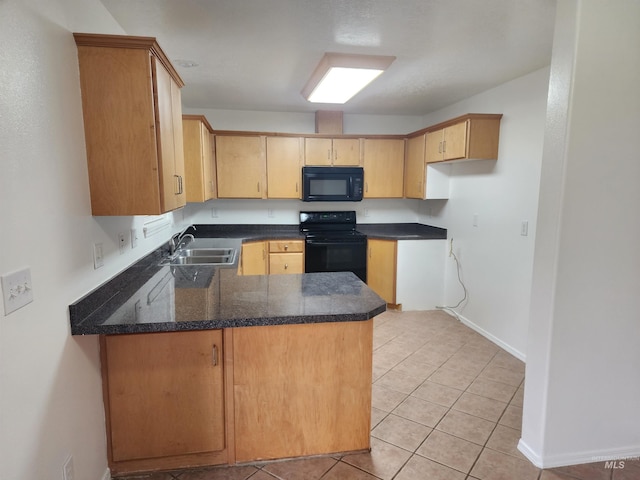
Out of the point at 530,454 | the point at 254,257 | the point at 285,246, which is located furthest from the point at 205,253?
the point at 530,454

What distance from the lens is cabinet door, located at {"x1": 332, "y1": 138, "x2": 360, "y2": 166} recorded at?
4.24m

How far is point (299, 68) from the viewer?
107 inches

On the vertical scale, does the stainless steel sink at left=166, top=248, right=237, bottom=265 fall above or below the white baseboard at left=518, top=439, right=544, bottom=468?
above

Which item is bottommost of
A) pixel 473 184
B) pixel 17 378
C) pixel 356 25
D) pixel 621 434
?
pixel 621 434

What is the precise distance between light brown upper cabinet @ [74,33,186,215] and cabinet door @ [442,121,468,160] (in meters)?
2.58

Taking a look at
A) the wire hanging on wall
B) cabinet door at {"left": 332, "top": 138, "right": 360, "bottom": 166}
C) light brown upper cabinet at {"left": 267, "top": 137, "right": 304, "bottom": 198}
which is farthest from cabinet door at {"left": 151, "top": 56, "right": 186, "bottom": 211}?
the wire hanging on wall

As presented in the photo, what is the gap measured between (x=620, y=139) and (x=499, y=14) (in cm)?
87

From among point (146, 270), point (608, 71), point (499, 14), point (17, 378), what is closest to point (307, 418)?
point (17, 378)

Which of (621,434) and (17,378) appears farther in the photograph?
(621,434)

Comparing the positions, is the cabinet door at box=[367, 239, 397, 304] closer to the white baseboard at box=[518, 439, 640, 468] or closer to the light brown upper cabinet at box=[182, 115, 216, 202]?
the light brown upper cabinet at box=[182, 115, 216, 202]

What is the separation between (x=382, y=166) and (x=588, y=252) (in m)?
2.83

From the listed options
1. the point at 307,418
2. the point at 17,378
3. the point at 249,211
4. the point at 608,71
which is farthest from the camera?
the point at 249,211

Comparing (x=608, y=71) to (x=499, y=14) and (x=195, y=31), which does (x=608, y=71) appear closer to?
(x=499, y=14)

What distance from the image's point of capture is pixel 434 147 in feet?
12.4
